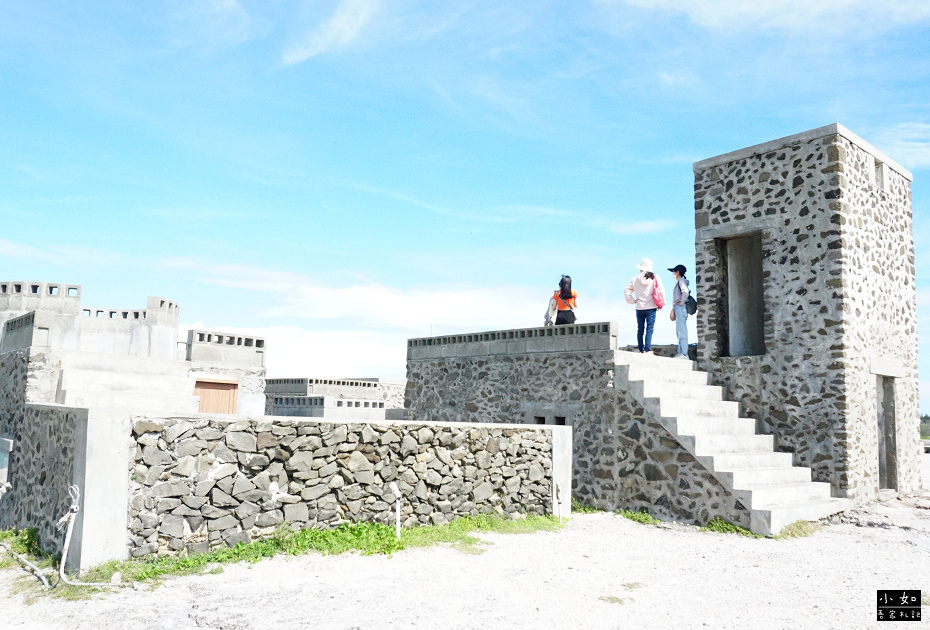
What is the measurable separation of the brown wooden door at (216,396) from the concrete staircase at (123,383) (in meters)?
0.75

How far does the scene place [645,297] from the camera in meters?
13.0

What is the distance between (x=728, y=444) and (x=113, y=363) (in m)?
12.1

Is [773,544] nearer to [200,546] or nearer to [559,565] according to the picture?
[559,565]

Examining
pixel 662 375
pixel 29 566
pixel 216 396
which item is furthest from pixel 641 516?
pixel 216 396

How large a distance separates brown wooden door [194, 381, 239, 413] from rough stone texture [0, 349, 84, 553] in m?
6.05

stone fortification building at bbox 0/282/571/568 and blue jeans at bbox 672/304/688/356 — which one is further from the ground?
blue jeans at bbox 672/304/688/356

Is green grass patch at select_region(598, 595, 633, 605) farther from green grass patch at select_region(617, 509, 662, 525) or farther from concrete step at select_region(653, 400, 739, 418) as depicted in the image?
concrete step at select_region(653, 400, 739, 418)

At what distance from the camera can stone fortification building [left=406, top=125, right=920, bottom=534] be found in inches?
439

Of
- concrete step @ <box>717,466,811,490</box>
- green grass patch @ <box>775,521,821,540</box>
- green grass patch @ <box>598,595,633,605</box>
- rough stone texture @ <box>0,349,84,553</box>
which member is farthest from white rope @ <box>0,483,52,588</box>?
green grass patch @ <box>775,521,821,540</box>

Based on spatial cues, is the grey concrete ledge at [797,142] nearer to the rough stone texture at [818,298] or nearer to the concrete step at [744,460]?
the rough stone texture at [818,298]

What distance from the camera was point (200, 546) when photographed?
24.5 ft

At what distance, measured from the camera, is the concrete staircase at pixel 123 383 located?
1345cm

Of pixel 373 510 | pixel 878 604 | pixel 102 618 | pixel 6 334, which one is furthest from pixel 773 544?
pixel 6 334

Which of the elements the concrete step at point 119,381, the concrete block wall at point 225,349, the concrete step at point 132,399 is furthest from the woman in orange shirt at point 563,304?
the concrete step at point 119,381
